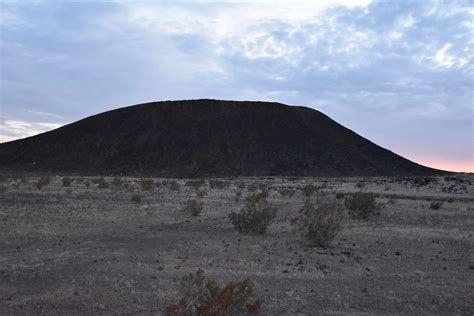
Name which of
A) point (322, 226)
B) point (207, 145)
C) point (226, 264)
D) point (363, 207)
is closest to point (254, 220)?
point (322, 226)

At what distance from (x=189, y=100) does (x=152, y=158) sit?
81.9 feet

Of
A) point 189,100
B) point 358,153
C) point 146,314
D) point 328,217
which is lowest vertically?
point 146,314

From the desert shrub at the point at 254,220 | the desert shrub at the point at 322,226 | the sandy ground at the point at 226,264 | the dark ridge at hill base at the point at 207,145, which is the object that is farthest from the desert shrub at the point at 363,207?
the dark ridge at hill base at the point at 207,145

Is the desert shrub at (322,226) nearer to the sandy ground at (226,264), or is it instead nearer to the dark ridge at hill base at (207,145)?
the sandy ground at (226,264)

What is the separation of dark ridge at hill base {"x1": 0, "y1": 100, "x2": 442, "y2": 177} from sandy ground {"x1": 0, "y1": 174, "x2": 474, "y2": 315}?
239ft

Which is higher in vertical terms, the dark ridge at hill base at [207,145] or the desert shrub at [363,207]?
the dark ridge at hill base at [207,145]

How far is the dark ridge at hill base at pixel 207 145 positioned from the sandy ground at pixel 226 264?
239 feet

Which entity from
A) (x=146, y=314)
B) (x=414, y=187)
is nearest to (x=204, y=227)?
(x=146, y=314)

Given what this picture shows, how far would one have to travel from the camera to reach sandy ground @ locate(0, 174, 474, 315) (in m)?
8.40

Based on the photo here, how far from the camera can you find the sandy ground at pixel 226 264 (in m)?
8.40

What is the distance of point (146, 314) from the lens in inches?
303

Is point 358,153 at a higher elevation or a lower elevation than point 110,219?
higher

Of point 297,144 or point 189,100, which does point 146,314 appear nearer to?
point 297,144

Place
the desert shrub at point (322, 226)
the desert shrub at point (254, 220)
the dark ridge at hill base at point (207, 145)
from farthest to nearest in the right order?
the dark ridge at hill base at point (207, 145) < the desert shrub at point (254, 220) < the desert shrub at point (322, 226)
